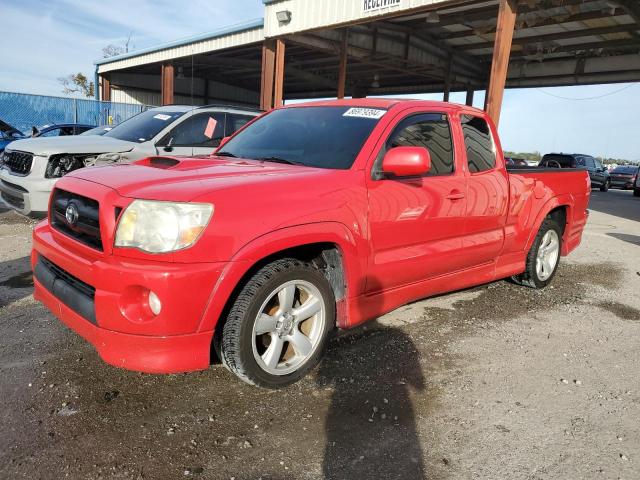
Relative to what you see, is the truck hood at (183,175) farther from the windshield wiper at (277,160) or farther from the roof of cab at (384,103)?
the roof of cab at (384,103)

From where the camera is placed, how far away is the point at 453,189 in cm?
367

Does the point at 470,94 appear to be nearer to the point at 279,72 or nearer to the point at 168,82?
the point at 279,72

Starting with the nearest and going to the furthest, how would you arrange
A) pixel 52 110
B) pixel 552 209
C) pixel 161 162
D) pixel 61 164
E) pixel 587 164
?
1. pixel 161 162
2. pixel 552 209
3. pixel 61 164
4. pixel 52 110
5. pixel 587 164

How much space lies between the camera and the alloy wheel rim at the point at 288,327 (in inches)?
106

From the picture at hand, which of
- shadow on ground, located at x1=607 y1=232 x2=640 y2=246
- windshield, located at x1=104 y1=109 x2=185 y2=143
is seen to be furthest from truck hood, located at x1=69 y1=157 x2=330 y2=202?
shadow on ground, located at x1=607 y1=232 x2=640 y2=246

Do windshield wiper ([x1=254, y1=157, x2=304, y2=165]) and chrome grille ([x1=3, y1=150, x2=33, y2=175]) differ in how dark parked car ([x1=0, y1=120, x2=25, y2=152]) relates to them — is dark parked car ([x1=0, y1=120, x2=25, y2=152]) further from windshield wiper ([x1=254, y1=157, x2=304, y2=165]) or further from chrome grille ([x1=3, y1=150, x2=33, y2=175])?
windshield wiper ([x1=254, y1=157, x2=304, y2=165])

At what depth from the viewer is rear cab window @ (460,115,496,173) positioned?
3992 millimetres

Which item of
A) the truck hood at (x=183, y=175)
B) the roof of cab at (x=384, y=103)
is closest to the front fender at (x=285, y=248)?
the truck hood at (x=183, y=175)

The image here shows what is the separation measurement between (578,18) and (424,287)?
44.2ft

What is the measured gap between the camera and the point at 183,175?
2.72m

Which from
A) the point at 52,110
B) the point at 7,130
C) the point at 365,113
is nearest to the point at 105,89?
the point at 52,110

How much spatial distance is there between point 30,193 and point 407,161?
509cm

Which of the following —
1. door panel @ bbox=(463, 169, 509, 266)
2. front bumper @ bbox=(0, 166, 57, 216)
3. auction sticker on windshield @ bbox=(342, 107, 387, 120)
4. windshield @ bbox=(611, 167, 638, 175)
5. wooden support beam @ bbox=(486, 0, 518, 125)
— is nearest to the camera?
auction sticker on windshield @ bbox=(342, 107, 387, 120)

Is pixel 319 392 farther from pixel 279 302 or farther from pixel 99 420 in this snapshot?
pixel 99 420
